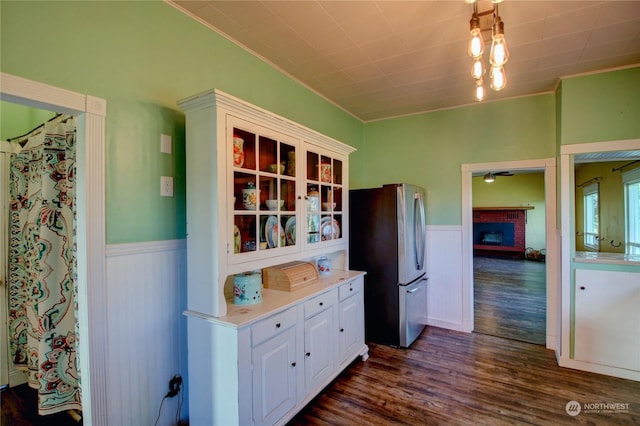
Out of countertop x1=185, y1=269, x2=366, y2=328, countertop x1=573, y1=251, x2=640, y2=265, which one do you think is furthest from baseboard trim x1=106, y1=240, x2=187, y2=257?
countertop x1=573, y1=251, x2=640, y2=265

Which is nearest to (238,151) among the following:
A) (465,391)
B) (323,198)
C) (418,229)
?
(323,198)

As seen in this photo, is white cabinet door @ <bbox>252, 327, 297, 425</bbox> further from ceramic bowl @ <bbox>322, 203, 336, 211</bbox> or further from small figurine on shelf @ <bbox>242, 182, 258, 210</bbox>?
ceramic bowl @ <bbox>322, 203, 336, 211</bbox>

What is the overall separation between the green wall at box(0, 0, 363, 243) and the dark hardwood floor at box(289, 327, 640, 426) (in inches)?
69.3

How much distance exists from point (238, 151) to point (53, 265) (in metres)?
1.50

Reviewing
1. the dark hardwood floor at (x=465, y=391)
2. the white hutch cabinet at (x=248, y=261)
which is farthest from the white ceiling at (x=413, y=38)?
the dark hardwood floor at (x=465, y=391)

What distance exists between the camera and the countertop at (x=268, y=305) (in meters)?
1.68

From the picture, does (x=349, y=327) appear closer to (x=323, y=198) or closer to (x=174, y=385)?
(x=323, y=198)

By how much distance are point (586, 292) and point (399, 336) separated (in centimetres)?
175

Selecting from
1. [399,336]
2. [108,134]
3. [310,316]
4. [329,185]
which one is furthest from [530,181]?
[108,134]

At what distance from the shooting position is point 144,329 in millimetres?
1749

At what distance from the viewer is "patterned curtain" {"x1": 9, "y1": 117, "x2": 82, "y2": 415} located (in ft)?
6.47

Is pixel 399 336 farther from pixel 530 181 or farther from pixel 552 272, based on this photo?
pixel 530 181

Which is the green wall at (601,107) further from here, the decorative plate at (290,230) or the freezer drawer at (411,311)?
the decorative plate at (290,230)

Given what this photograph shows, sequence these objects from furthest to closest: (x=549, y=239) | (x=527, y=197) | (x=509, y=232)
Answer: (x=509, y=232)
(x=527, y=197)
(x=549, y=239)
